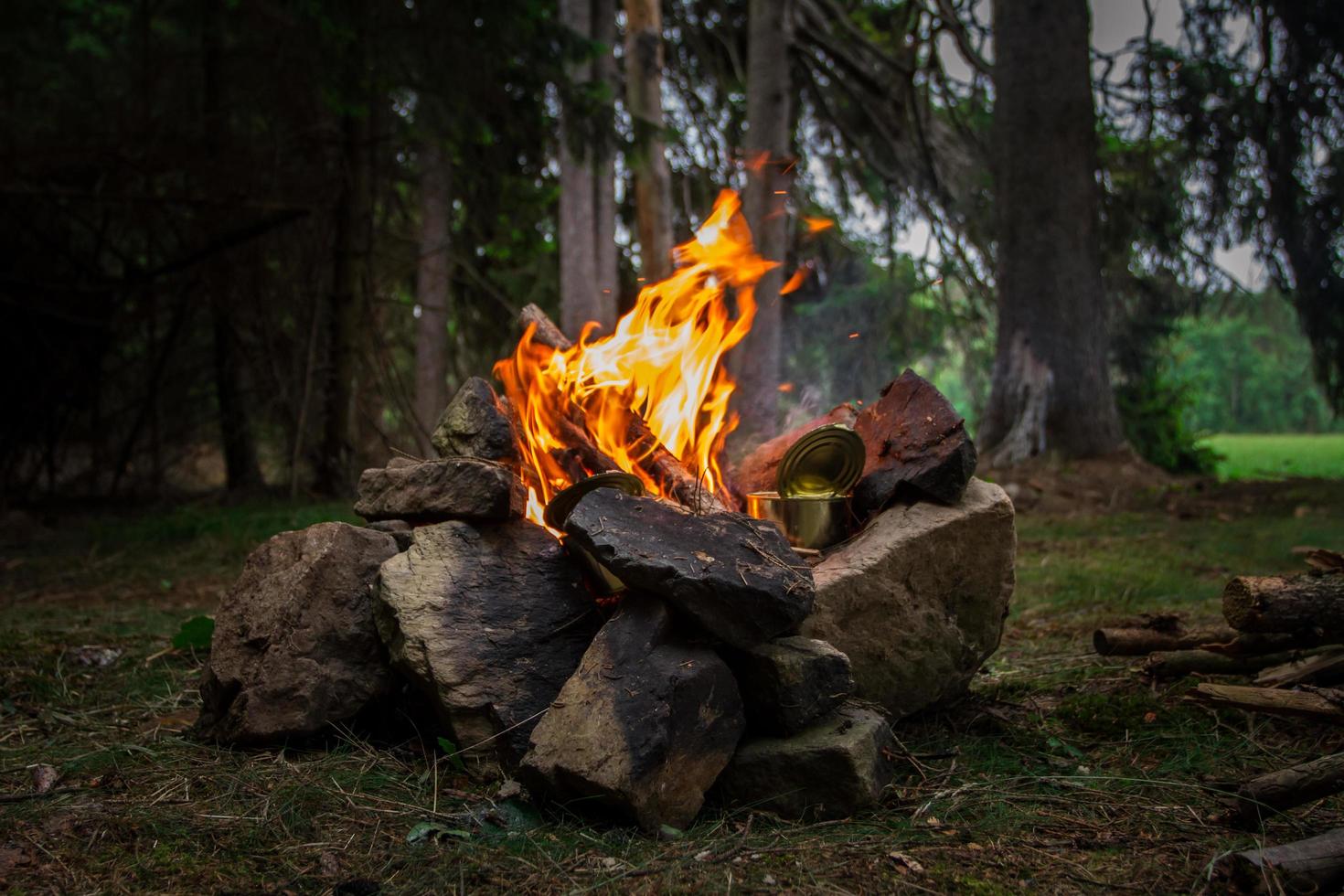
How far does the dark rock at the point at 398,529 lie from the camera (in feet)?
11.0

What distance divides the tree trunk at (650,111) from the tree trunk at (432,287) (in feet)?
6.93

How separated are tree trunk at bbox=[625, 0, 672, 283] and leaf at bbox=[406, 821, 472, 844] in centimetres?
829

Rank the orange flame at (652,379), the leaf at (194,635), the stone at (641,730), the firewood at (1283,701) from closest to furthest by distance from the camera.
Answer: the stone at (641,730) → the firewood at (1283,701) → the orange flame at (652,379) → the leaf at (194,635)

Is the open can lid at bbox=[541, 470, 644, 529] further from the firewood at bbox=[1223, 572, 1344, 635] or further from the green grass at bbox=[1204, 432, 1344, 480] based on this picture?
the green grass at bbox=[1204, 432, 1344, 480]

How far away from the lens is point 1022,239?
8898 mm

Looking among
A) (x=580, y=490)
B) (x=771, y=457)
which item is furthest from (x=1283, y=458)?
(x=580, y=490)

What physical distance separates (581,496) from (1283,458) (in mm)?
11978

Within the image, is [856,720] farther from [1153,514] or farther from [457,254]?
[457,254]

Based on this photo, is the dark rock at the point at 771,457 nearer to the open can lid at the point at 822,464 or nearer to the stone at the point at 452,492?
the open can lid at the point at 822,464

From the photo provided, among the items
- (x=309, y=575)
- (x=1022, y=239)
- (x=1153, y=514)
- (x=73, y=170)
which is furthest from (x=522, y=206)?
(x=309, y=575)

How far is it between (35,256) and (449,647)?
26.2 ft

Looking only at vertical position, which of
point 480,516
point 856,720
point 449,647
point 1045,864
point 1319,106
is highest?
point 1319,106

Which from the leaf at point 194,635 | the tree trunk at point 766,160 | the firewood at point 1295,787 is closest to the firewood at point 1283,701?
the firewood at point 1295,787

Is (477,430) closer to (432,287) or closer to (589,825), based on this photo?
(589,825)
